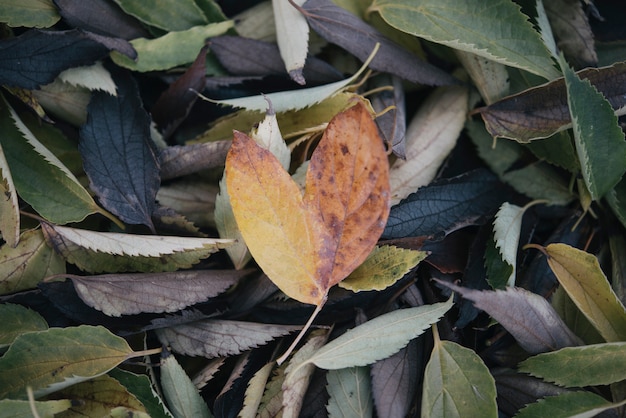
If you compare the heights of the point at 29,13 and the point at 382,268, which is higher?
the point at 29,13

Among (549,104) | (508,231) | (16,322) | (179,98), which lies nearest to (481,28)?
(549,104)

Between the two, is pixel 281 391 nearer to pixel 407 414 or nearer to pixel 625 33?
pixel 407 414

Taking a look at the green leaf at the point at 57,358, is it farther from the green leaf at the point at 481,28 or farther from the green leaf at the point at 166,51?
the green leaf at the point at 481,28

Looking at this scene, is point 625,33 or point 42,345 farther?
point 625,33

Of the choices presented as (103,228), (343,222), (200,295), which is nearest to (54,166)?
(103,228)

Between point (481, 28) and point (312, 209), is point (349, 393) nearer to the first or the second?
point (312, 209)

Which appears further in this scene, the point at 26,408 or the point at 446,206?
the point at 446,206

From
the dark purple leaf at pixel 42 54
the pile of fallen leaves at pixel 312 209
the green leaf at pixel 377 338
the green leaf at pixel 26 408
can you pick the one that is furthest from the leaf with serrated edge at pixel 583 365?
the dark purple leaf at pixel 42 54
